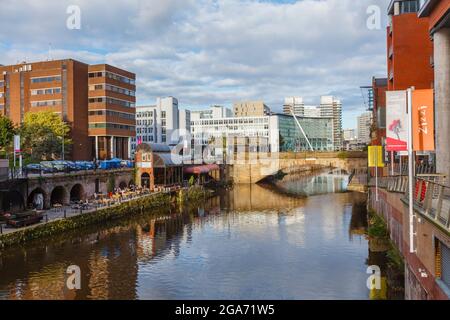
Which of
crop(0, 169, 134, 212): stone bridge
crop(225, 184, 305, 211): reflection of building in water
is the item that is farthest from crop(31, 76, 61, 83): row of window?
crop(225, 184, 305, 211): reflection of building in water

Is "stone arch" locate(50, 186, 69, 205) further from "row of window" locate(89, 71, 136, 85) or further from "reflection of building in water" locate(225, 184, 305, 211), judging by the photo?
"row of window" locate(89, 71, 136, 85)

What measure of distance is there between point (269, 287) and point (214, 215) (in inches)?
1222

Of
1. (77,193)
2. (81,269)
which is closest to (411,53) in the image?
(81,269)

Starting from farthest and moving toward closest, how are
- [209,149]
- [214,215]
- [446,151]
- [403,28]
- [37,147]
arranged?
[209,149], [37,147], [214,215], [403,28], [446,151]

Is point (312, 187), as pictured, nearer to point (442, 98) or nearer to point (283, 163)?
point (283, 163)

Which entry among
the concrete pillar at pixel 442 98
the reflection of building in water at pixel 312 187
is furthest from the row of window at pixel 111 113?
the concrete pillar at pixel 442 98

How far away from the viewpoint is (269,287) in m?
25.9

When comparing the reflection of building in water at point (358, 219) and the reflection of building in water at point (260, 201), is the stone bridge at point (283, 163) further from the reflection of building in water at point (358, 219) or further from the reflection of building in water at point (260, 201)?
the reflection of building in water at point (358, 219)

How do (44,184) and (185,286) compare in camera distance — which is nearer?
(185,286)

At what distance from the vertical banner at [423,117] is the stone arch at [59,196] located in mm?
46717
